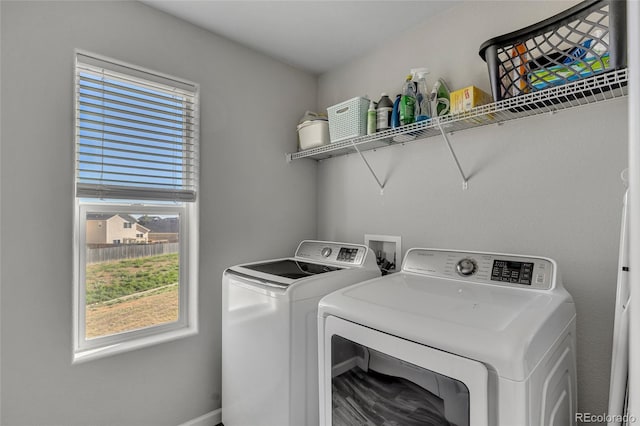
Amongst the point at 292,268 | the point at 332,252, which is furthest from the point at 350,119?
the point at 292,268

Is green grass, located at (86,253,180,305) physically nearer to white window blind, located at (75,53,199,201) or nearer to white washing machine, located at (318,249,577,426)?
white window blind, located at (75,53,199,201)

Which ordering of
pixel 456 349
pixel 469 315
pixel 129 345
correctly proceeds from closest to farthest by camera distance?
pixel 456 349 → pixel 469 315 → pixel 129 345

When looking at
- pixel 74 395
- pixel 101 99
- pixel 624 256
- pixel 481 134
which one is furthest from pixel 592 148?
pixel 74 395

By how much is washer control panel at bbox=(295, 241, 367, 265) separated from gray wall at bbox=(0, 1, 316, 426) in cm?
21

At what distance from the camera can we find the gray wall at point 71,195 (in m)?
1.45

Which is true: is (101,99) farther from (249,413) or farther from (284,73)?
(249,413)

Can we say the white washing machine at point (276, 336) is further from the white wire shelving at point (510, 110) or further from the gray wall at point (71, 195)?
the white wire shelving at point (510, 110)

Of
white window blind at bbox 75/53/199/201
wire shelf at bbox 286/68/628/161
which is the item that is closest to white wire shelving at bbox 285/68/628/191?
wire shelf at bbox 286/68/628/161

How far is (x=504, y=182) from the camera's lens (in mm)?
1625

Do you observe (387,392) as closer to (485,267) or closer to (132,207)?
(485,267)

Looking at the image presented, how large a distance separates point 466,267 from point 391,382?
26.3 inches

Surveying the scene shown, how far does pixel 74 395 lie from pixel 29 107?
1.36m

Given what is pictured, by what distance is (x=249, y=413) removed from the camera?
1.70 m

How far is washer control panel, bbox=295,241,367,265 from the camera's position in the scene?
1.91 meters
